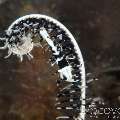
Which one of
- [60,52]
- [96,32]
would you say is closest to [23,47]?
[60,52]

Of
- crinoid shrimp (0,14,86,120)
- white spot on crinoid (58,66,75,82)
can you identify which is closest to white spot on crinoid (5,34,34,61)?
crinoid shrimp (0,14,86,120)

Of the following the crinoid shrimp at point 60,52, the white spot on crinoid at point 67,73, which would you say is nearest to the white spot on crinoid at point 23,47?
the crinoid shrimp at point 60,52

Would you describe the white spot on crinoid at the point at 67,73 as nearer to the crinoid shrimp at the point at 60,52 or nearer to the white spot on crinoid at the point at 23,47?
the crinoid shrimp at the point at 60,52

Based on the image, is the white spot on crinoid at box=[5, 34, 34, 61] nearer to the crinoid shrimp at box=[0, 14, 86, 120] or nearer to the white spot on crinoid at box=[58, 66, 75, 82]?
the crinoid shrimp at box=[0, 14, 86, 120]

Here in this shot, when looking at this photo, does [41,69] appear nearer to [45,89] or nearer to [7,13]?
[45,89]

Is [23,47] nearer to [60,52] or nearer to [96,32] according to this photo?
[60,52]

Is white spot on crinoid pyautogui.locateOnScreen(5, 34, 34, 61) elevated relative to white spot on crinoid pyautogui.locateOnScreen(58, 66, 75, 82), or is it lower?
elevated
